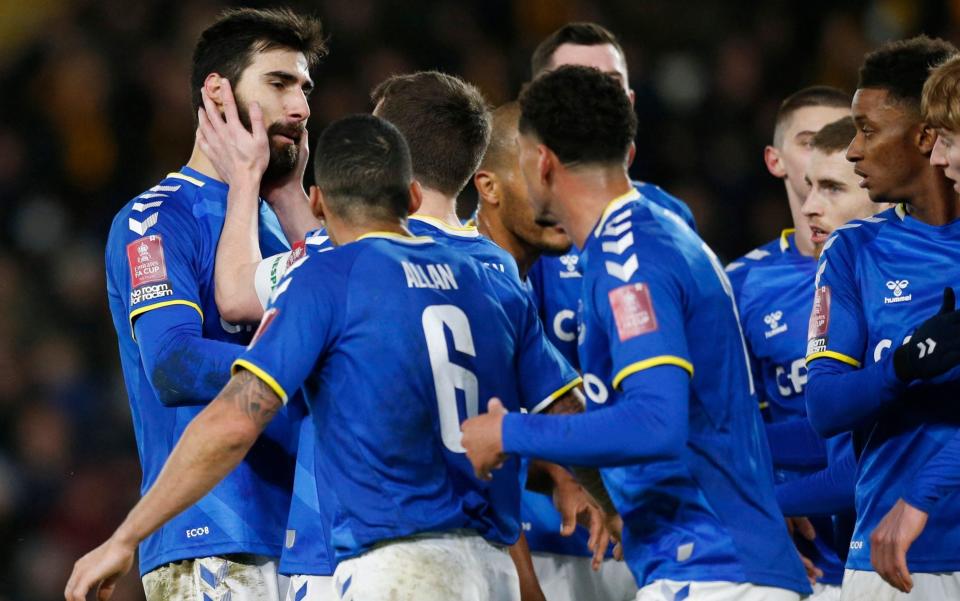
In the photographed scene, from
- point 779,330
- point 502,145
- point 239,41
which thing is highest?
point 239,41

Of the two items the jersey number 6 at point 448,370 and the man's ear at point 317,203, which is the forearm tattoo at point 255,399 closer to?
the jersey number 6 at point 448,370

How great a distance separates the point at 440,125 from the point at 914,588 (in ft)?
6.89

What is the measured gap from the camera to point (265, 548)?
4.74 meters

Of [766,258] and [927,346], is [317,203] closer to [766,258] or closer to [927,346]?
[927,346]

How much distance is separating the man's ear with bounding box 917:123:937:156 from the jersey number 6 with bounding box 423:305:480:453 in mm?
1760

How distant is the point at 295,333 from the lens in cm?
370

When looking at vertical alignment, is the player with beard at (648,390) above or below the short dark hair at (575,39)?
below

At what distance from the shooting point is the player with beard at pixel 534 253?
559cm

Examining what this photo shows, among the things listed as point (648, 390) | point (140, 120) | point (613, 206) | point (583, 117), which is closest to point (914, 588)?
point (648, 390)

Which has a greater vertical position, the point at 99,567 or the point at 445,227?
the point at 445,227

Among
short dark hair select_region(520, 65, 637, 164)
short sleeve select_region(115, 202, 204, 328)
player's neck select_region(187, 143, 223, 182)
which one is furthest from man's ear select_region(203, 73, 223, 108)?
short dark hair select_region(520, 65, 637, 164)

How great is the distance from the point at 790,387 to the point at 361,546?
286cm

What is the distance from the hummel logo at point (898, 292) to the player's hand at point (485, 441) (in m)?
1.54

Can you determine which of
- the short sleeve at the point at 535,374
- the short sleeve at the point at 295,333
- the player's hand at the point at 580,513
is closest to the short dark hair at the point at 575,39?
the player's hand at the point at 580,513
